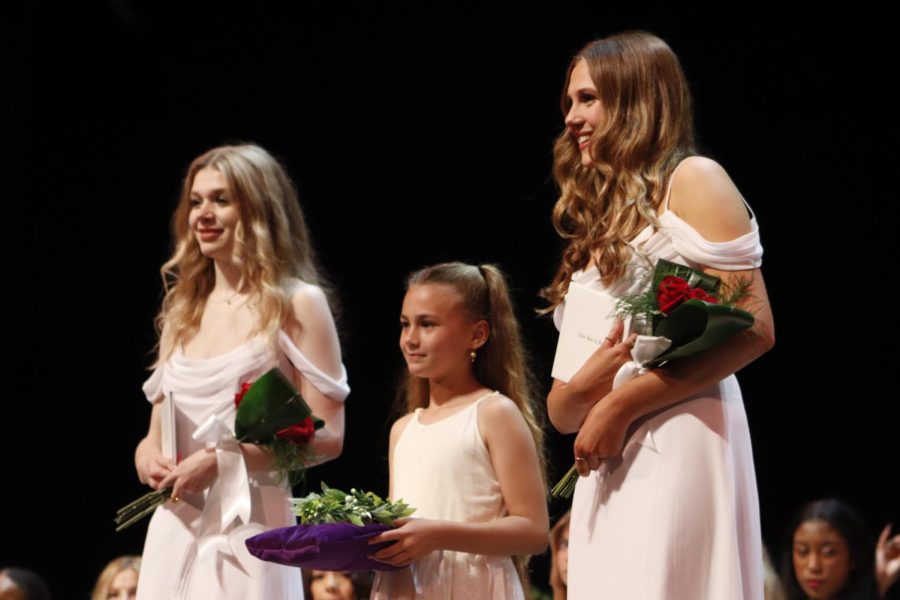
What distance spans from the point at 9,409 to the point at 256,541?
3.76 meters

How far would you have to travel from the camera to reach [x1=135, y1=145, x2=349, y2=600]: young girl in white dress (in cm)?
340

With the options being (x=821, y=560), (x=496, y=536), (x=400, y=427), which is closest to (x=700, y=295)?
(x=496, y=536)

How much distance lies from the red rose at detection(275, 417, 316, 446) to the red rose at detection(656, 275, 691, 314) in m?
1.39

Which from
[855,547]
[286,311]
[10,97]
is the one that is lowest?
Answer: [855,547]

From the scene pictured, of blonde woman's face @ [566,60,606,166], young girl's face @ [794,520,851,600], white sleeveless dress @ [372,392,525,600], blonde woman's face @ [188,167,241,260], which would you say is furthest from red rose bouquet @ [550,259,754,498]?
young girl's face @ [794,520,851,600]

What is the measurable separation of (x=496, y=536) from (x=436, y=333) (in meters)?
0.60

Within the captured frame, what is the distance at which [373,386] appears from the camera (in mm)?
5828

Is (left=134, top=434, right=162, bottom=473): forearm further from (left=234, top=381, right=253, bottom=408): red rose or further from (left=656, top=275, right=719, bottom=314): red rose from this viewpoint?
(left=656, top=275, right=719, bottom=314): red rose

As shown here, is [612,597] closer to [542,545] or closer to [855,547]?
[542,545]

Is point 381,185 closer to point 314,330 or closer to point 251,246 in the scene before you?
point 251,246

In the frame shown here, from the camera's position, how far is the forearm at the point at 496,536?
2.91 metres

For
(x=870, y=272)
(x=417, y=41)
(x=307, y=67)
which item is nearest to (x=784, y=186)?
(x=870, y=272)

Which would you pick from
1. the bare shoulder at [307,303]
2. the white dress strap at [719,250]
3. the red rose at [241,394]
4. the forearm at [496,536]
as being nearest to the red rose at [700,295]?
the white dress strap at [719,250]

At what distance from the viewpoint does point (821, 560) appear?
5082mm
